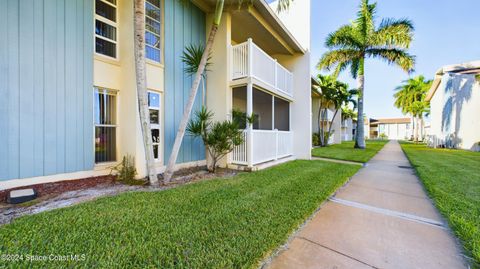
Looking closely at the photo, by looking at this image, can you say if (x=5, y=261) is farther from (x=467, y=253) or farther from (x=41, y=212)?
(x=467, y=253)

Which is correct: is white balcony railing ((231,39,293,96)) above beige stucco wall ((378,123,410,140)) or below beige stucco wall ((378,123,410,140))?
above

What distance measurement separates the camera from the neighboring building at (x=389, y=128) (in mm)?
58069

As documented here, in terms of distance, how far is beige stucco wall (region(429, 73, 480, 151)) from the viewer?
16891 mm

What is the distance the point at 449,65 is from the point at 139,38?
27058 millimetres

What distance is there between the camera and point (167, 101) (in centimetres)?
638

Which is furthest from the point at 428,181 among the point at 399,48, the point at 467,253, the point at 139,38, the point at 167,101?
the point at 399,48

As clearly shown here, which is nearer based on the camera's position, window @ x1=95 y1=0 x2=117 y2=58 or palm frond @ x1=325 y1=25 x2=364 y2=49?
window @ x1=95 y1=0 x2=117 y2=58

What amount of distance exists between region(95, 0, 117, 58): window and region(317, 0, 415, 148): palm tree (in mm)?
16189

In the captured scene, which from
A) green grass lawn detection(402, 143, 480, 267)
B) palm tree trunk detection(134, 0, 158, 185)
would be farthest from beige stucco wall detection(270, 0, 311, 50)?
palm tree trunk detection(134, 0, 158, 185)

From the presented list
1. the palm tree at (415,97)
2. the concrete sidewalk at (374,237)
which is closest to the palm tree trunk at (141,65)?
the concrete sidewalk at (374,237)

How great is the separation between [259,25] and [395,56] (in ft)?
45.8

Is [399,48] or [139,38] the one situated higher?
[399,48]

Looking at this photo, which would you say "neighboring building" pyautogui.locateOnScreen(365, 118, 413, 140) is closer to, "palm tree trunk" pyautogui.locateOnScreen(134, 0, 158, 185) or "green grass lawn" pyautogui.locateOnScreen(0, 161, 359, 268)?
"green grass lawn" pyautogui.locateOnScreen(0, 161, 359, 268)

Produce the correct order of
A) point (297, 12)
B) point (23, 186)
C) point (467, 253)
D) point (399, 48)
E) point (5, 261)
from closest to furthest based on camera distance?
1. point (5, 261)
2. point (467, 253)
3. point (23, 186)
4. point (297, 12)
5. point (399, 48)
